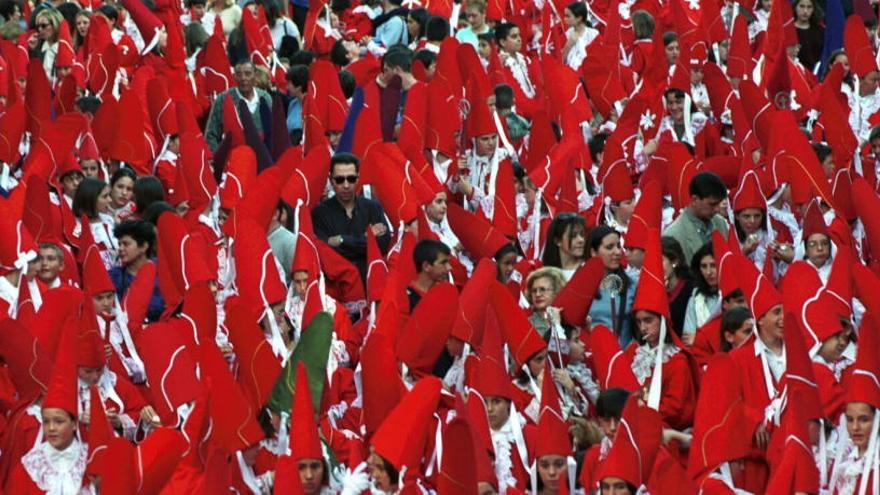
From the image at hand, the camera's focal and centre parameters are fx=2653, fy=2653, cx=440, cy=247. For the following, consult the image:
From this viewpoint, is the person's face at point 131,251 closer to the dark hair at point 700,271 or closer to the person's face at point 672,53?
the dark hair at point 700,271

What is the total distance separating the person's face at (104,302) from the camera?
1269 cm

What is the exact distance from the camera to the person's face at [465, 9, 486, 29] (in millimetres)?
19125

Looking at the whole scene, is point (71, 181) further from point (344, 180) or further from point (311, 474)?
point (311, 474)

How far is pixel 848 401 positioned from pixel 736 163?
4.96 meters

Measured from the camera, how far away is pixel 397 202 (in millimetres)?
14203

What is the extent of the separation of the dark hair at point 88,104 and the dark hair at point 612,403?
22.0 feet

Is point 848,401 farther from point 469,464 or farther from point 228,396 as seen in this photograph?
point 228,396

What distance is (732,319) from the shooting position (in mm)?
12016

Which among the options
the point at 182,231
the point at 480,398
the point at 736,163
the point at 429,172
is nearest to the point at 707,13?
the point at 736,163

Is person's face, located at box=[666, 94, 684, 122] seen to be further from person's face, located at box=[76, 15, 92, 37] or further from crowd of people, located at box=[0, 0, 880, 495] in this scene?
person's face, located at box=[76, 15, 92, 37]

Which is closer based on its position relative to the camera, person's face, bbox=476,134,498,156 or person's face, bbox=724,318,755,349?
person's face, bbox=724,318,755,349

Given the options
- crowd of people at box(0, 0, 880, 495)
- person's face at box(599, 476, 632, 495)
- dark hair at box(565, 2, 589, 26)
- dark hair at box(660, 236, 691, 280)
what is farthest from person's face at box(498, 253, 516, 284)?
dark hair at box(565, 2, 589, 26)

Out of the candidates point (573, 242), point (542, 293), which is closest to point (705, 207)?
point (573, 242)

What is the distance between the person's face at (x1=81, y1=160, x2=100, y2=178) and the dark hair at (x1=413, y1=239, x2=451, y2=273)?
11.2 ft
